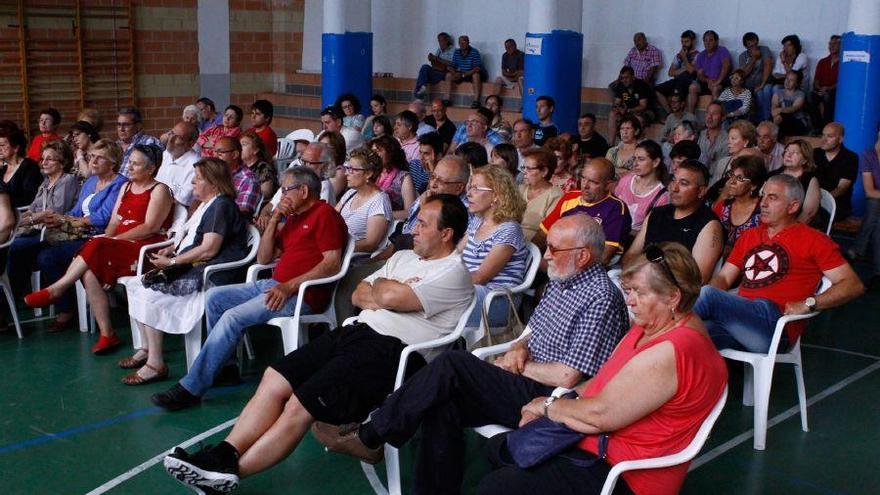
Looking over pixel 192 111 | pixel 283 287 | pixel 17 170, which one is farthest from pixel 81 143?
pixel 283 287

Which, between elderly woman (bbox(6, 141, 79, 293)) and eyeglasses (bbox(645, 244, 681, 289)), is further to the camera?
elderly woman (bbox(6, 141, 79, 293))

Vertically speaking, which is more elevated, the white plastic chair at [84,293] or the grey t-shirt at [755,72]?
the grey t-shirt at [755,72]

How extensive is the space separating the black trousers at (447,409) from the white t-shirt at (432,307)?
49cm

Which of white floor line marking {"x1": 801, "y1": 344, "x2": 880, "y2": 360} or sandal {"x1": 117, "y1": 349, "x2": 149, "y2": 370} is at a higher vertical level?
white floor line marking {"x1": 801, "y1": 344, "x2": 880, "y2": 360}

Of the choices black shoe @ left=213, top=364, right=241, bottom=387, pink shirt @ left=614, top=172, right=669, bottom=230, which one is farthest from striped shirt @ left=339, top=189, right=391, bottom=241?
pink shirt @ left=614, top=172, right=669, bottom=230

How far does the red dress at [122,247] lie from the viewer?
18.0 ft

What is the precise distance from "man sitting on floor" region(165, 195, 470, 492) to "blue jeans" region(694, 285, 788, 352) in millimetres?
1096

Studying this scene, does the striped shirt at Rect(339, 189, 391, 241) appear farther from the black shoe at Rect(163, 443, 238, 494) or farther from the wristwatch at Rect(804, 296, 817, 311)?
the wristwatch at Rect(804, 296, 817, 311)

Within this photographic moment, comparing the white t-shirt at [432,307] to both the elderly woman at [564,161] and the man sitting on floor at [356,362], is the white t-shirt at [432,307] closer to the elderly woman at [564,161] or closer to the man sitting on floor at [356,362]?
the man sitting on floor at [356,362]

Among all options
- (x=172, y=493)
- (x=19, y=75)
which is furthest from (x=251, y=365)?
(x=19, y=75)

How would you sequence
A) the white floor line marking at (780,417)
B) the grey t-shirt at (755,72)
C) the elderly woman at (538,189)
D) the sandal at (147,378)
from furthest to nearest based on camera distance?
the grey t-shirt at (755,72) → the elderly woman at (538,189) → the sandal at (147,378) → the white floor line marking at (780,417)

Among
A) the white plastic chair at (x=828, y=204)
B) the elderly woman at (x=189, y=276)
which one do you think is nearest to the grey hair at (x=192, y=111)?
the elderly woman at (x=189, y=276)

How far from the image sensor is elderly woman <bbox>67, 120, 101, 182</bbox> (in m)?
7.15

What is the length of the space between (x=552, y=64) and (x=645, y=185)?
434 cm
